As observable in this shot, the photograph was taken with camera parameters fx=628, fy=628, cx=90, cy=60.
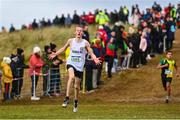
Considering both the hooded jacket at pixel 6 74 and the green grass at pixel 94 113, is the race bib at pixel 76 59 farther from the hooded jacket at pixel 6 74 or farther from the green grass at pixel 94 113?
the hooded jacket at pixel 6 74

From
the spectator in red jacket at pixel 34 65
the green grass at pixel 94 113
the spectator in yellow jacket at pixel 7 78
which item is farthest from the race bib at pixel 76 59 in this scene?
the spectator in red jacket at pixel 34 65

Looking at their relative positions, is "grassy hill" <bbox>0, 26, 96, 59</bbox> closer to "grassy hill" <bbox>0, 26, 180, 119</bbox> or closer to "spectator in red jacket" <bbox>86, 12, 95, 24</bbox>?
"spectator in red jacket" <bbox>86, 12, 95, 24</bbox>

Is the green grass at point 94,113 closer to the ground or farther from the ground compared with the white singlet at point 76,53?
closer to the ground

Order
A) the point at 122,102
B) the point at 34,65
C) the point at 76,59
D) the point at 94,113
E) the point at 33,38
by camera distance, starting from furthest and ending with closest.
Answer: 1. the point at 33,38
2. the point at 34,65
3. the point at 122,102
4. the point at 94,113
5. the point at 76,59

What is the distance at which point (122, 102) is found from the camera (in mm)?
25391

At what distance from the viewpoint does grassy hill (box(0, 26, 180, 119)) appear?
18922mm

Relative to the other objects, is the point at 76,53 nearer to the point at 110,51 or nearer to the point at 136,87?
the point at 136,87

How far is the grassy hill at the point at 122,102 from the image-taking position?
18.9m

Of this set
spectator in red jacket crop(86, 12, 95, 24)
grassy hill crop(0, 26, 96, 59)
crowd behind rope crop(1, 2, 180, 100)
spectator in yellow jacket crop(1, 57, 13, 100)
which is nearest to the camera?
spectator in yellow jacket crop(1, 57, 13, 100)

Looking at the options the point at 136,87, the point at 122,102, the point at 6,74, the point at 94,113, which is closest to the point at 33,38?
the point at 136,87

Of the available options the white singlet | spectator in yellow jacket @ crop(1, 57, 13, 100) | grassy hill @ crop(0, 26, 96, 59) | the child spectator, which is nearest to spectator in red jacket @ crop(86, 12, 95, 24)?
grassy hill @ crop(0, 26, 96, 59)

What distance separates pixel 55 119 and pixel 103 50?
12988mm

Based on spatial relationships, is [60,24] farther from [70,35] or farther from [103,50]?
[103,50]

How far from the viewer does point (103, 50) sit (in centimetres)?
2947
